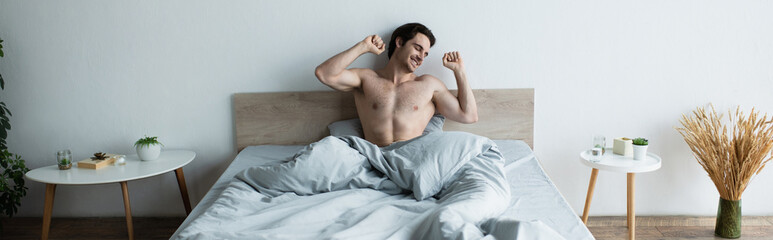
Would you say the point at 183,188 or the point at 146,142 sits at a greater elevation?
the point at 146,142

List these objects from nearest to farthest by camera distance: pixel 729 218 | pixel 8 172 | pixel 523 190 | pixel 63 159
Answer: pixel 523 190
pixel 63 159
pixel 729 218
pixel 8 172

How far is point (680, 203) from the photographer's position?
9.04 ft

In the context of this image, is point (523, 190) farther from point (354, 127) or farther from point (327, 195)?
point (354, 127)

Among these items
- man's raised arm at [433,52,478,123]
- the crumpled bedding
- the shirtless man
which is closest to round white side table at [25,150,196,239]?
the crumpled bedding

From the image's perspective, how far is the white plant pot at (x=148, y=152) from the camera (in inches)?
97.8

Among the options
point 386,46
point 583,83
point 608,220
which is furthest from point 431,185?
point 608,220

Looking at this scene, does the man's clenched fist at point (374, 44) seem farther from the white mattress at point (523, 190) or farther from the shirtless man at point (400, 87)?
the white mattress at point (523, 190)

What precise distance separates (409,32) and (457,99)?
1.30 ft

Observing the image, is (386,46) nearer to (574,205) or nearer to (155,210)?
(574,205)

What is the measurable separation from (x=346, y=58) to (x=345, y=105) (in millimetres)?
345

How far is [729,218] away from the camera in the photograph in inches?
98.7

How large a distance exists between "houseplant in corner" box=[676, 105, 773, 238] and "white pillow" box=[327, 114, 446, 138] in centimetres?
116

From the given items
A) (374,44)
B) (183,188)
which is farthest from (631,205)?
(183,188)

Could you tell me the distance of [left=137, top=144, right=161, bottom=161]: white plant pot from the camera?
2.48 m
